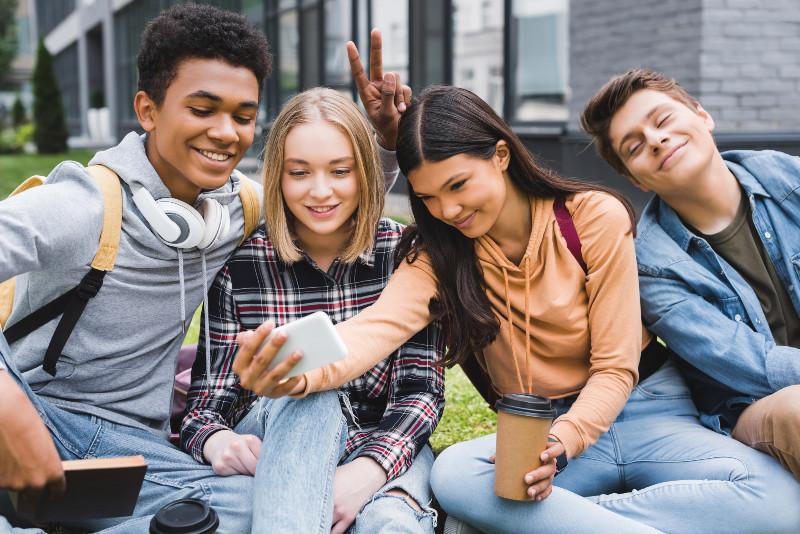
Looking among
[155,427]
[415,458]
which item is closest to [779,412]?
[415,458]

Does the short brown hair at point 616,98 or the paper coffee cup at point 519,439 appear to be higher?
the short brown hair at point 616,98

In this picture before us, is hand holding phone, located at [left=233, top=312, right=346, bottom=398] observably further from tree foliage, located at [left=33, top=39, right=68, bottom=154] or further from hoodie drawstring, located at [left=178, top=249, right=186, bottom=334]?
tree foliage, located at [left=33, top=39, right=68, bottom=154]

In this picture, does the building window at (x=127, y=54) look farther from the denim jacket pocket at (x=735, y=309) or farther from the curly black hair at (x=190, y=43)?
the denim jacket pocket at (x=735, y=309)

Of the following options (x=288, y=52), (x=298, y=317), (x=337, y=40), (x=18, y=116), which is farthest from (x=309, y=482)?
(x=18, y=116)

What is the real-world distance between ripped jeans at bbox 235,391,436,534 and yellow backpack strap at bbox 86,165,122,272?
0.64 m

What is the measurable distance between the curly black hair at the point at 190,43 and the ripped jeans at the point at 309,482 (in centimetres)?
108

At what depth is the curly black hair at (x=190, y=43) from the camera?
2.41 m

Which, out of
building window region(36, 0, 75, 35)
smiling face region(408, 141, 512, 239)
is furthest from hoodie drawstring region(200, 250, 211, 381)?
building window region(36, 0, 75, 35)

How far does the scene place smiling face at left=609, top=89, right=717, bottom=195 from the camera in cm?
244

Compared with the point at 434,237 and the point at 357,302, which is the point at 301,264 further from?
the point at 434,237

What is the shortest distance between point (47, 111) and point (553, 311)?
80.9 ft

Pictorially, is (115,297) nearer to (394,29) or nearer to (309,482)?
(309,482)

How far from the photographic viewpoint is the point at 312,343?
184cm

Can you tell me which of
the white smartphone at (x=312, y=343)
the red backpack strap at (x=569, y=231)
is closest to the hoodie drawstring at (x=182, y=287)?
the white smartphone at (x=312, y=343)
